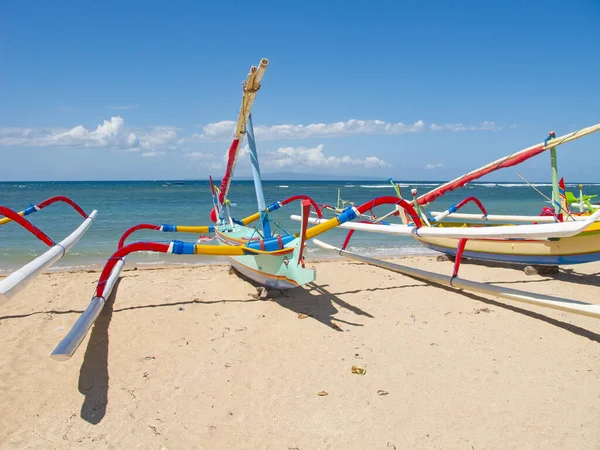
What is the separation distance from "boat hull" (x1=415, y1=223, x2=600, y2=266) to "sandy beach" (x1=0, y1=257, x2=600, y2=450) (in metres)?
0.66

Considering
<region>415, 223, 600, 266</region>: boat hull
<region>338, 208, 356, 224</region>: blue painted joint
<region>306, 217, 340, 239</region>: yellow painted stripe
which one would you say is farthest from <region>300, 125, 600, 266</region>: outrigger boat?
<region>306, 217, 340, 239</region>: yellow painted stripe

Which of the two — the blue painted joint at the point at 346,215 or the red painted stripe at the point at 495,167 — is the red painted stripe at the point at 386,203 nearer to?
the blue painted joint at the point at 346,215

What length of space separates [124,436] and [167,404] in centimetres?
46

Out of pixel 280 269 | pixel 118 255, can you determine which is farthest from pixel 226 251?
pixel 118 255

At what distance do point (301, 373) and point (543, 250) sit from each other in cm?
545

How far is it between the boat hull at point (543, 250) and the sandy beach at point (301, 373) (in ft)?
2.18

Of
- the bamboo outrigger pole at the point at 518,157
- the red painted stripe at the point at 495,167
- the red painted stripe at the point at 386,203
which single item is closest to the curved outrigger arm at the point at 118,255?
the red painted stripe at the point at 386,203

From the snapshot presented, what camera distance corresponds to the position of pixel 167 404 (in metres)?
3.51

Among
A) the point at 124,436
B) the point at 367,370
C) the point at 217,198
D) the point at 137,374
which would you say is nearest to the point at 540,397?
the point at 367,370

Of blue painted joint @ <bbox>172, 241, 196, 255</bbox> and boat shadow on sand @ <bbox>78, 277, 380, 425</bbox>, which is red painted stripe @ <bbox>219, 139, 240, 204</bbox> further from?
blue painted joint @ <bbox>172, 241, 196, 255</bbox>

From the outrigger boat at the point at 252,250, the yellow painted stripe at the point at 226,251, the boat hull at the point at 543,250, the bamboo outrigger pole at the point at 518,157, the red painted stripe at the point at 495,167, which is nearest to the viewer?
the outrigger boat at the point at 252,250

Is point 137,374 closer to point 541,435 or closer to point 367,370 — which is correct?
point 367,370

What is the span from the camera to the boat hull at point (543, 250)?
6.56m

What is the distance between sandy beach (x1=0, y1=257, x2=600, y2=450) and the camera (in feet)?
10.3
